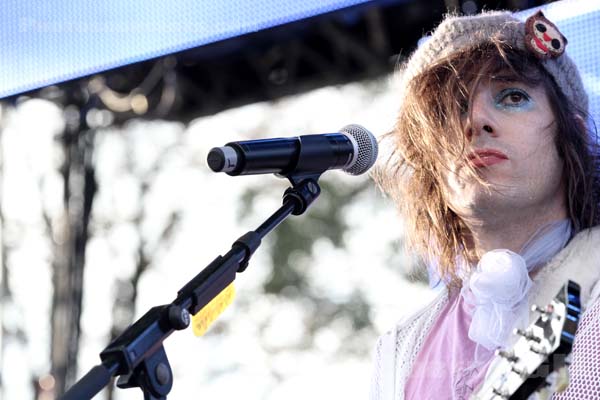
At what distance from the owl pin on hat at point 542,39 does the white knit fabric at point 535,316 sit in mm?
399

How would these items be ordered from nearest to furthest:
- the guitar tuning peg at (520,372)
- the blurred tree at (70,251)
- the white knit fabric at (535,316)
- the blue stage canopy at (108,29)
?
the guitar tuning peg at (520,372) → the white knit fabric at (535,316) → the blue stage canopy at (108,29) → the blurred tree at (70,251)

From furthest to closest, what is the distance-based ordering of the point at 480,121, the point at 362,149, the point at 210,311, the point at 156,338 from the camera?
the point at 480,121
the point at 362,149
the point at 210,311
the point at 156,338

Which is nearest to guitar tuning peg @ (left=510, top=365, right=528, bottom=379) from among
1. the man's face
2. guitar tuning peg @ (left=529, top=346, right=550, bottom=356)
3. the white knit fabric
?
guitar tuning peg @ (left=529, top=346, right=550, bottom=356)

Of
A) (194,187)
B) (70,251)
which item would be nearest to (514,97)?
(70,251)

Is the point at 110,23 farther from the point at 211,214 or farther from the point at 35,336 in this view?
the point at 211,214

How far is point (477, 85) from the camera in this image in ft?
7.45

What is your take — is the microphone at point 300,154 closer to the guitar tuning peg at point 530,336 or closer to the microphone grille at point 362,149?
the microphone grille at point 362,149

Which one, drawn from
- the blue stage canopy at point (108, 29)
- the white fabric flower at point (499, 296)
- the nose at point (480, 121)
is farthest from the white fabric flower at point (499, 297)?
the blue stage canopy at point (108, 29)

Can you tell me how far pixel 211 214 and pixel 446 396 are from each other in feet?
16.7

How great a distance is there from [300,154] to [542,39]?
0.73 meters

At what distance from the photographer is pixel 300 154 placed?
Answer: 1845mm

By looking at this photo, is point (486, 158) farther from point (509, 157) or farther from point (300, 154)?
point (300, 154)

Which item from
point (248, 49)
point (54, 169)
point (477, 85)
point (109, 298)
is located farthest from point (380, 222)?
point (477, 85)

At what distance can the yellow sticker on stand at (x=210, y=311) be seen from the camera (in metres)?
1.67
